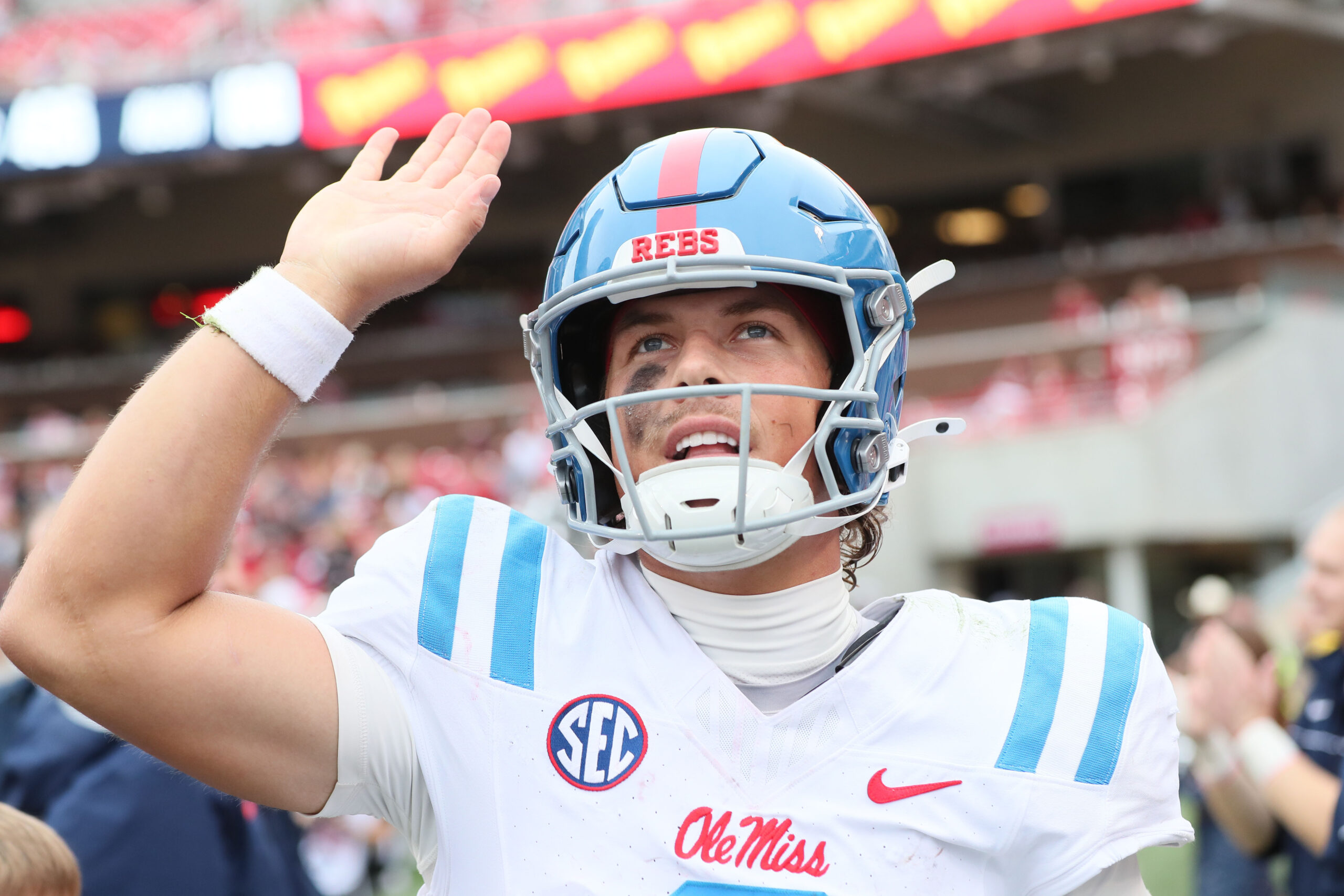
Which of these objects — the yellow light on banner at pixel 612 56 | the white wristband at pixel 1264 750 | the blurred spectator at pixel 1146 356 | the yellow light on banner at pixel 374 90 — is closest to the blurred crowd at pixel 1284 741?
the white wristband at pixel 1264 750

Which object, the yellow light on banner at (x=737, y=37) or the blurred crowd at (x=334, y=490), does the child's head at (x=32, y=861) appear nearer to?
the blurred crowd at (x=334, y=490)

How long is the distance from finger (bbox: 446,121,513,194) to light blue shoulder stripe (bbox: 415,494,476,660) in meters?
0.38

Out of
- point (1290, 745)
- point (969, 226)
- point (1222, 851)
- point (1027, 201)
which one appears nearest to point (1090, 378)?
point (969, 226)

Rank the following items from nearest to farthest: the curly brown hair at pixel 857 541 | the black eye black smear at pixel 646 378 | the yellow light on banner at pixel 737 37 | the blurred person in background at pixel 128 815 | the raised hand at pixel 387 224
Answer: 1. the raised hand at pixel 387 224
2. the black eye black smear at pixel 646 378
3. the curly brown hair at pixel 857 541
4. the blurred person in background at pixel 128 815
5. the yellow light on banner at pixel 737 37

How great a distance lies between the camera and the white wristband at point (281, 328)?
1.47 metres

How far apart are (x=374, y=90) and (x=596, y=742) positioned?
14380 millimetres

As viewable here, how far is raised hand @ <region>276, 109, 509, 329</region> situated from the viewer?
5.00 feet

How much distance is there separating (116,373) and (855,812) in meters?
19.7

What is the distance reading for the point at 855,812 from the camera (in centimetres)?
157

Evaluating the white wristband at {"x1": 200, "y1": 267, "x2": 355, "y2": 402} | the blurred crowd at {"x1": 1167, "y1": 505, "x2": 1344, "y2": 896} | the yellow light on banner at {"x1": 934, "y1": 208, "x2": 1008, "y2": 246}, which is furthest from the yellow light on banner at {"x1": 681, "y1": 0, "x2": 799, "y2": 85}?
the white wristband at {"x1": 200, "y1": 267, "x2": 355, "y2": 402}

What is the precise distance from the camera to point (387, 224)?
1545 mm

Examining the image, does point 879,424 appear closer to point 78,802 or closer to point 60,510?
point 60,510

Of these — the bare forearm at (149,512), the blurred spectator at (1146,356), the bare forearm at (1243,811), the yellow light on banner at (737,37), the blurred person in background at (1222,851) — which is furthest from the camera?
the yellow light on banner at (737,37)

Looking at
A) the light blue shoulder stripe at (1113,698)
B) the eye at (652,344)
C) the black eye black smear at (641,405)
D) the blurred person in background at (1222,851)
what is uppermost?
the eye at (652,344)
